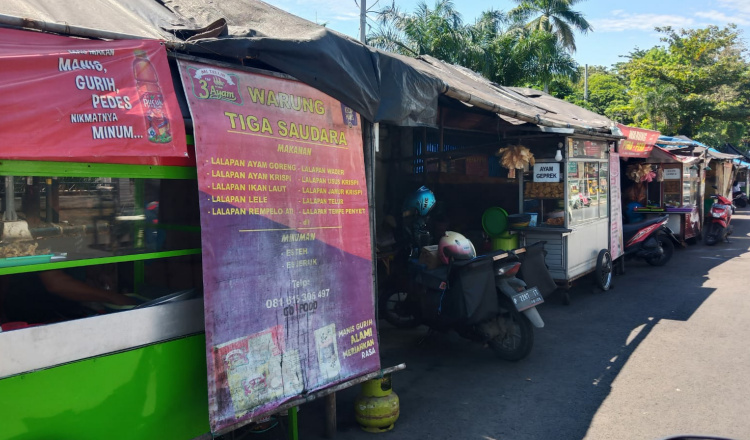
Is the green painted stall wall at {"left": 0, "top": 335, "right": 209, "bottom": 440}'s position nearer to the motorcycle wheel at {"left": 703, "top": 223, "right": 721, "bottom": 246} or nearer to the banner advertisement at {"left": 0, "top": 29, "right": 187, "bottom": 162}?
the banner advertisement at {"left": 0, "top": 29, "right": 187, "bottom": 162}

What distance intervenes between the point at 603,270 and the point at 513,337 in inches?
161

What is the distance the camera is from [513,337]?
18.5 ft

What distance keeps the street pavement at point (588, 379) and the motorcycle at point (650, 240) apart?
2.58 metres

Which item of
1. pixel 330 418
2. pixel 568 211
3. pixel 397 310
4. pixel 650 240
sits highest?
pixel 568 211

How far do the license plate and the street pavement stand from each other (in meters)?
0.64

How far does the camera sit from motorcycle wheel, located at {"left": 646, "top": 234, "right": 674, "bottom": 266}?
37.0ft

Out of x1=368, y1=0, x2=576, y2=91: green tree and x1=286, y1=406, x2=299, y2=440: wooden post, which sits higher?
x1=368, y1=0, x2=576, y2=91: green tree

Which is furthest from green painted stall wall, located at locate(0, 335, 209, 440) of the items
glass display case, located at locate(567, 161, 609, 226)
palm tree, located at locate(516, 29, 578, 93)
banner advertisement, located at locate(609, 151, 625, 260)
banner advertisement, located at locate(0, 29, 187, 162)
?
palm tree, located at locate(516, 29, 578, 93)

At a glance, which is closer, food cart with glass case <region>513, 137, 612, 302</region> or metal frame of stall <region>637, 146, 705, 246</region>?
food cart with glass case <region>513, 137, 612, 302</region>

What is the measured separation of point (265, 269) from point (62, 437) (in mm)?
1293

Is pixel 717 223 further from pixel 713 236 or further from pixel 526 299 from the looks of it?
pixel 526 299

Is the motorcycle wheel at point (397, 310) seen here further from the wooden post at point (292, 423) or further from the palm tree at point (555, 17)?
the palm tree at point (555, 17)

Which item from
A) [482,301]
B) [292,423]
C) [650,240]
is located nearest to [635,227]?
[650,240]

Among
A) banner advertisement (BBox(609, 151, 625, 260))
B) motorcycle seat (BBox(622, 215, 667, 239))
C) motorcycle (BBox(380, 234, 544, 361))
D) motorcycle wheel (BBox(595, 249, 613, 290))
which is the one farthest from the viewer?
motorcycle seat (BBox(622, 215, 667, 239))
